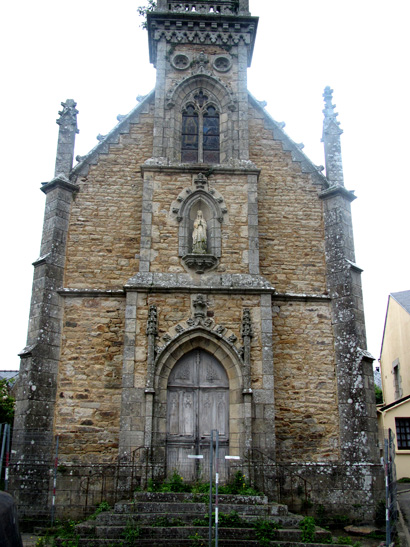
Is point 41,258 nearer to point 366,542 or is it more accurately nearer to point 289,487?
point 289,487

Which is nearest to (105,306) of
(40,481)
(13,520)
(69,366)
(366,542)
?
(69,366)

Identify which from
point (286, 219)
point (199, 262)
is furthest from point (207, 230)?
point (286, 219)

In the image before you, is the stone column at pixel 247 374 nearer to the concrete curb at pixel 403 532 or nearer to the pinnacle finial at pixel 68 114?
the concrete curb at pixel 403 532

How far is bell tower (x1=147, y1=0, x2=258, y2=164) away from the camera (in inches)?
562

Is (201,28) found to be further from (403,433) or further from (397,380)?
(397,380)

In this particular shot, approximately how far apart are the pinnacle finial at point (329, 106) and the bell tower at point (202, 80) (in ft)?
7.15

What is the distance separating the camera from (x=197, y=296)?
1220 centimetres

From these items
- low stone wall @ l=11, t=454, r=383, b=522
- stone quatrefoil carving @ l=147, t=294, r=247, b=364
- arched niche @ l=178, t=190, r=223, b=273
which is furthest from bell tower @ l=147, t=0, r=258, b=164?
low stone wall @ l=11, t=454, r=383, b=522

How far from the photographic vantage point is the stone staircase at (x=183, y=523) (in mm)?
8445

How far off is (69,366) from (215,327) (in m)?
3.36

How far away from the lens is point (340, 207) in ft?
45.2

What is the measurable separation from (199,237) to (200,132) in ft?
10.9

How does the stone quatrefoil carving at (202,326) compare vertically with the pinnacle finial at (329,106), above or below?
below

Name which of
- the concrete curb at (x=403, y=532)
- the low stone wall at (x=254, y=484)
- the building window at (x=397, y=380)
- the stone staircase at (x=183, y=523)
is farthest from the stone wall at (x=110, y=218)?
the building window at (x=397, y=380)
